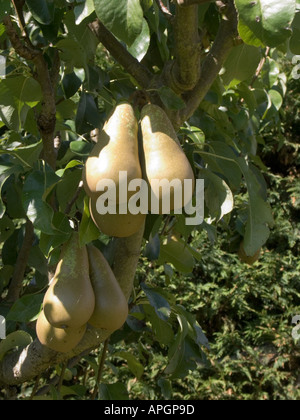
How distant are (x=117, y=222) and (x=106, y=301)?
0.20 m

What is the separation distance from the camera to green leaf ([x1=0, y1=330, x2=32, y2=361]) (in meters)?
1.10

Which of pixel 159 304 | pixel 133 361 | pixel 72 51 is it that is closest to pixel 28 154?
pixel 72 51

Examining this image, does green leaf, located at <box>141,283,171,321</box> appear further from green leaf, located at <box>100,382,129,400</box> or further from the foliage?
green leaf, located at <box>100,382,129,400</box>

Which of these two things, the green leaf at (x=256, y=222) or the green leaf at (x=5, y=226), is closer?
the green leaf at (x=256, y=222)

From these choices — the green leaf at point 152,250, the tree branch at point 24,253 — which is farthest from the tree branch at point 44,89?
the green leaf at point 152,250

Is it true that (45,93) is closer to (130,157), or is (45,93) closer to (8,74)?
(8,74)

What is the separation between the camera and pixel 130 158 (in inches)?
27.8

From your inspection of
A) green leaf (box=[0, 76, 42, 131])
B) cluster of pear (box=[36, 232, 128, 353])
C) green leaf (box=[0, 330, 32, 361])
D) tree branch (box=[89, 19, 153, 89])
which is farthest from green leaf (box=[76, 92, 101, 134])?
green leaf (box=[0, 330, 32, 361])

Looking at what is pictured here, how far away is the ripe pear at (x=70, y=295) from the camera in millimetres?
835

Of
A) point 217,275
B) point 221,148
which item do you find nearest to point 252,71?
point 221,148

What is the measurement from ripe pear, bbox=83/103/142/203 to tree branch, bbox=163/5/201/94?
0.50 ft

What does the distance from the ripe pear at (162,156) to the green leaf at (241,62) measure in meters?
0.37

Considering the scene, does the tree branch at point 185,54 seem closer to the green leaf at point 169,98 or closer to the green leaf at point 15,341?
the green leaf at point 169,98

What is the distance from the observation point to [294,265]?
3.10m
